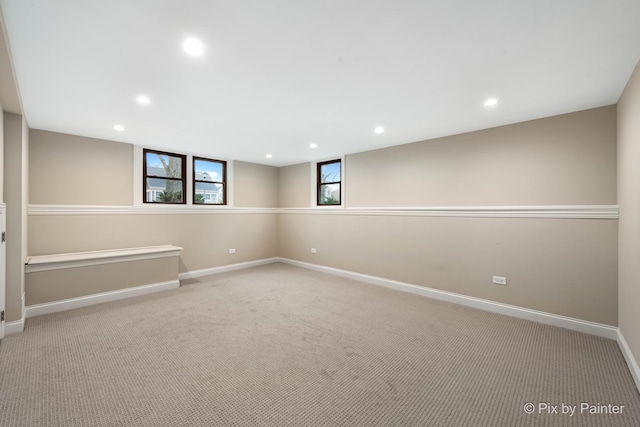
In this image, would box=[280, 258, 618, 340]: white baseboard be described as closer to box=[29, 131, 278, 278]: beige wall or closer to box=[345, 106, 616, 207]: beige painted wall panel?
box=[345, 106, 616, 207]: beige painted wall panel

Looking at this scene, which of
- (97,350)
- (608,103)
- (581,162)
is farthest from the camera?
(581,162)

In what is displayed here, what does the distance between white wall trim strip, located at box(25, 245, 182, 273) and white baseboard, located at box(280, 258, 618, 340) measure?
332 cm

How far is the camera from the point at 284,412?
1.74m

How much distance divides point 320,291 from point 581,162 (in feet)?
11.9

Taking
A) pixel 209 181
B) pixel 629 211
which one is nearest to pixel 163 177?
pixel 209 181

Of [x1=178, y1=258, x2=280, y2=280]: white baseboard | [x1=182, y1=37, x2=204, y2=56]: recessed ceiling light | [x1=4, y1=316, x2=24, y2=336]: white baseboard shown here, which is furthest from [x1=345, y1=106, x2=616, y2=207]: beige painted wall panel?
[x1=4, y1=316, x2=24, y2=336]: white baseboard

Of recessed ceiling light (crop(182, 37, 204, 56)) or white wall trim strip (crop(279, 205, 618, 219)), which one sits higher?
recessed ceiling light (crop(182, 37, 204, 56))

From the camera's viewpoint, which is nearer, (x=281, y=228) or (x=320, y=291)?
(x=320, y=291)

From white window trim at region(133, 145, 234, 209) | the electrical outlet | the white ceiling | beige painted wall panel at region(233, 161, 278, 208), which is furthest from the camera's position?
beige painted wall panel at region(233, 161, 278, 208)

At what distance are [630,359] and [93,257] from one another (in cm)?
582

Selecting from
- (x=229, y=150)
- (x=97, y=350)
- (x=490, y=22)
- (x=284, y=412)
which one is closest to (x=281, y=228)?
(x=229, y=150)

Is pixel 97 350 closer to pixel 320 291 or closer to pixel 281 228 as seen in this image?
pixel 320 291

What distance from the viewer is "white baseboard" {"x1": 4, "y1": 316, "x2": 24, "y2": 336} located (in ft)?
8.99

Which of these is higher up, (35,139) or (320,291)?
(35,139)
